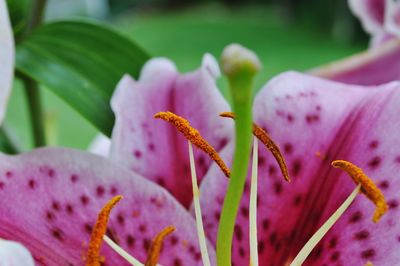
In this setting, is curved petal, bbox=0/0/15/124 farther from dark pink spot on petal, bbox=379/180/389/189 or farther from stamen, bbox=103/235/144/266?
dark pink spot on petal, bbox=379/180/389/189

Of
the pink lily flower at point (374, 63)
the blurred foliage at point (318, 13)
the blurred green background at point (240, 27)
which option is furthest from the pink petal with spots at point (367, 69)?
the blurred foliage at point (318, 13)

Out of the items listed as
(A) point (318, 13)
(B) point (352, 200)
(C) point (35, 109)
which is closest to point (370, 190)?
(B) point (352, 200)

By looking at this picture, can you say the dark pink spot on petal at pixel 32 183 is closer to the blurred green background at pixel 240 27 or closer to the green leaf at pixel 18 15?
the green leaf at pixel 18 15

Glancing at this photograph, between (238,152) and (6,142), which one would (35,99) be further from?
(238,152)

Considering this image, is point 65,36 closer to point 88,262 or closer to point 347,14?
point 88,262

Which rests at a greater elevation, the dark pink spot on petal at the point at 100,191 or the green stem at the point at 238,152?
the green stem at the point at 238,152

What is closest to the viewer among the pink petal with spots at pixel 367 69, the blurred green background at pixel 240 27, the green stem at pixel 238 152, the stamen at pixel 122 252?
the green stem at pixel 238 152
